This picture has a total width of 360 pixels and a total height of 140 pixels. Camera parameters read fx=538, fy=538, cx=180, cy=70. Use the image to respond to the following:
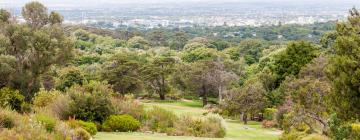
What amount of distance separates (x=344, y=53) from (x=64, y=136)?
1052 centimetres

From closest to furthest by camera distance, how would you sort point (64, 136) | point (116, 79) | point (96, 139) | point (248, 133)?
point (64, 136), point (96, 139), point (248, 133), point (116, 79)

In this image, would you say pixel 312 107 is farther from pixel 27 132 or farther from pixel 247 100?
pixel 27 132

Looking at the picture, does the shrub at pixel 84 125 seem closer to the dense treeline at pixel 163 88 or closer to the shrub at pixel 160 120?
the dense treeline at pixel 163 88

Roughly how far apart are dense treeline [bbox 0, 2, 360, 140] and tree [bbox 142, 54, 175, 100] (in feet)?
0.34

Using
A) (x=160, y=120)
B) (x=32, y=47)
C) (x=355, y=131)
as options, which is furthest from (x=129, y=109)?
(x=355, y=131)

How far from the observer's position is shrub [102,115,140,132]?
23.8 metres

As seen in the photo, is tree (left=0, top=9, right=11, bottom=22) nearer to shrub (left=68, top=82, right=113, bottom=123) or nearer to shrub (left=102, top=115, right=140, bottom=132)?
shrub (left=68, top=82, right=113, bottom=123)

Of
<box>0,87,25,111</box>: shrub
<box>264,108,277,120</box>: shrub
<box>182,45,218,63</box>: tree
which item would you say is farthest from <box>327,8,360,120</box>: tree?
<box>182,45,218,63</box>: tree

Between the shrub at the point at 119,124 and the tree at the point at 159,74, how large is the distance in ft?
88.0

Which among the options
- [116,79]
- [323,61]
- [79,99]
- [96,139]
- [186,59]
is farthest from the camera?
[186,59]

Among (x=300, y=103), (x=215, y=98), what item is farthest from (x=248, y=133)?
(x=215, y=98)

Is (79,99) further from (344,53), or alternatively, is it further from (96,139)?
(344,53)

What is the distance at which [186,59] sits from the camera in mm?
78688

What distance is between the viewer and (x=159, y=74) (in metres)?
52.0
